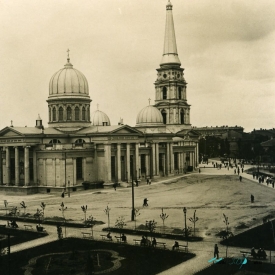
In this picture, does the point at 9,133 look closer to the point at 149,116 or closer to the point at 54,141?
the point at 54,141

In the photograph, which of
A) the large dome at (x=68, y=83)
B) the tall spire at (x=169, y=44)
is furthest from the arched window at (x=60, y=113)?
the tall spire at (x=169, y=44)

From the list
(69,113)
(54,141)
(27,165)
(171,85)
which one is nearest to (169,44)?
(171,85)

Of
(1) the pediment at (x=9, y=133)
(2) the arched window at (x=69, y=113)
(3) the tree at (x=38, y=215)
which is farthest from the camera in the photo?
(2) the arched window at (x=69, y=113)

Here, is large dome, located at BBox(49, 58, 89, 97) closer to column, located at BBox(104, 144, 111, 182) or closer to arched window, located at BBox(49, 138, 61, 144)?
arched window, located at BBox(49, 138, 61, 144)

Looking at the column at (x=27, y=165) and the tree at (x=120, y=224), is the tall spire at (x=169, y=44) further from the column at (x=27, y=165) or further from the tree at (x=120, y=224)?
the tree at (x=120, y=224)

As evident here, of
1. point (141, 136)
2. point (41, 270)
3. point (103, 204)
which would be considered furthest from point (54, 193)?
point (41, 270)

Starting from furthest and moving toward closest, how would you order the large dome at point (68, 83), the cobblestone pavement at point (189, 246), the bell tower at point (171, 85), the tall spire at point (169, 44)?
1. the bell tower at point (171, 85)
2. the tall spire at point (169, 44)
3. the large dome at point (68, 83)
4. the cobblestone pavement at point (189, 246)

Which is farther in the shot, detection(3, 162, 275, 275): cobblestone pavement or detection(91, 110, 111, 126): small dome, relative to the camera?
detection(91, 110, 111, 126): small dome

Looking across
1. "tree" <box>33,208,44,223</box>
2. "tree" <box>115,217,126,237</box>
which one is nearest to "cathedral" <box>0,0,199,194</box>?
"tree" <box>33,208,44,223</box>
